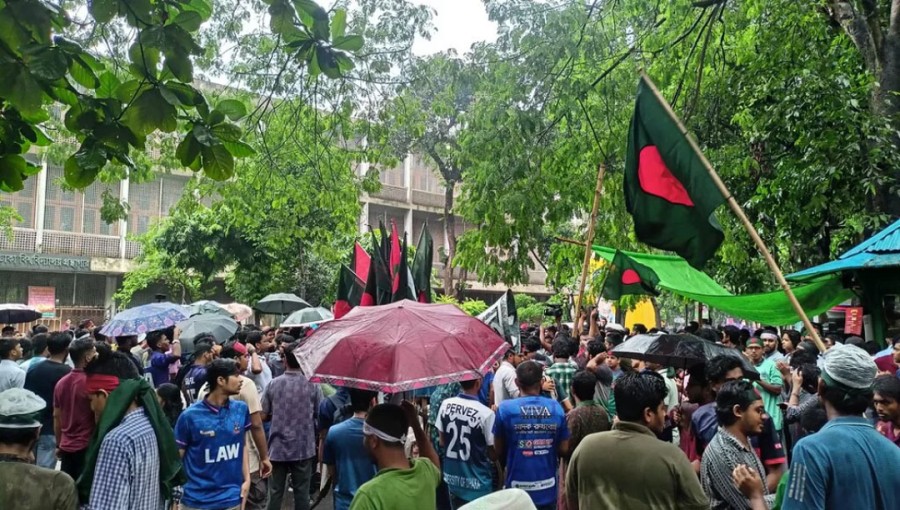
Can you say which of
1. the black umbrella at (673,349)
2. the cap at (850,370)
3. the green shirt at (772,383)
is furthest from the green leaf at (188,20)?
the green shirt at (772,383)

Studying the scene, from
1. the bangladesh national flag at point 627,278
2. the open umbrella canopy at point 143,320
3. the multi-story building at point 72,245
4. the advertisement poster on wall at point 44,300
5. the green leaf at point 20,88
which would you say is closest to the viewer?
the green leaf at point 20,88

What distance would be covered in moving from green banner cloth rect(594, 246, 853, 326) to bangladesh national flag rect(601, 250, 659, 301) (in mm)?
128

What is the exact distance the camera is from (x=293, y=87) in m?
8.38

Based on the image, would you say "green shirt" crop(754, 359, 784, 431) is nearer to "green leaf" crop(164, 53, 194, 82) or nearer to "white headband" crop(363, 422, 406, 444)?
"white headband" crop(363, 422, 406, 444)

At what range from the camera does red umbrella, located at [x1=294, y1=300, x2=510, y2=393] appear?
370cm

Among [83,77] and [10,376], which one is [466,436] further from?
[10,376]

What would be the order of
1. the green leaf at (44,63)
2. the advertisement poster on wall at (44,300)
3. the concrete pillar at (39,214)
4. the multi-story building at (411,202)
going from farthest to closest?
the multi-story building at (411,202), the advertisement poster on wall at (44,300), the concrete pillar at (39,214), the green leaf at (44,63)

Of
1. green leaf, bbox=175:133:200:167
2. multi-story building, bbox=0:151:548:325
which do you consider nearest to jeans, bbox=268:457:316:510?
green leaf, bbox=175:133:200:167

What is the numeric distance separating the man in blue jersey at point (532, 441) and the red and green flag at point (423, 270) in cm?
118

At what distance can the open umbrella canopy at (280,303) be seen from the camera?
14.8 metres

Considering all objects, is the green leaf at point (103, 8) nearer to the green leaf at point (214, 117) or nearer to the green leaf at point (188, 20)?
the green leaf at point (188, 20)

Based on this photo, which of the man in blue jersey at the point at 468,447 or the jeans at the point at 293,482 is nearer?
the man in blue jersey at the point at 468,447

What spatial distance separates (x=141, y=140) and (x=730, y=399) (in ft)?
11.2

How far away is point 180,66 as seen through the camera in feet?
12.5
